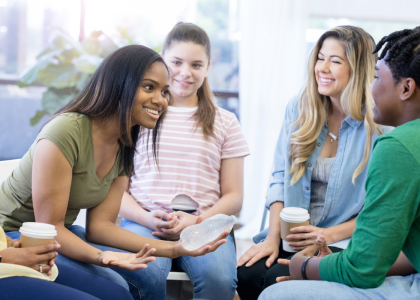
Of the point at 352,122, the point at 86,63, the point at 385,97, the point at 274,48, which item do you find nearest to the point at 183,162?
the point at 352,122

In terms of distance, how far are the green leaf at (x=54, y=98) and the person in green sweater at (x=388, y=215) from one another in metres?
2.72

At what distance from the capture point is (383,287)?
102 cm

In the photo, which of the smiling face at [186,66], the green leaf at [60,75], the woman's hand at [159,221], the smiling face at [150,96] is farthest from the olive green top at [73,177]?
the green leaf at [60,75]

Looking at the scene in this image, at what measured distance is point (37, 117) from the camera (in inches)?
132

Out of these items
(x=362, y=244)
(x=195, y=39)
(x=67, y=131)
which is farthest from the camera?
(x=195, y=39)

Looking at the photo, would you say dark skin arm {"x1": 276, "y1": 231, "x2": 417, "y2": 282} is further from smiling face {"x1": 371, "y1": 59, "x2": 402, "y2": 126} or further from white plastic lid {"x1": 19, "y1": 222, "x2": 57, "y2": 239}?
white plastic lid {"x1": 19, "y1": 222, "x2": 57, "y2": 239}

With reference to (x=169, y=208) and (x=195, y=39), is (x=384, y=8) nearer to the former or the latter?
(x=195, y=39)

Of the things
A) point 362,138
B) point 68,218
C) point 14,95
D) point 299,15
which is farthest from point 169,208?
point 14,95

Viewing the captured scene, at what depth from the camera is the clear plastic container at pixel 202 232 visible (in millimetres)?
1470

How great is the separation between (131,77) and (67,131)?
28cm

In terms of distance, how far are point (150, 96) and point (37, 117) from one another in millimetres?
2234

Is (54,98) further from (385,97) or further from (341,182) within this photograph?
(385,97)

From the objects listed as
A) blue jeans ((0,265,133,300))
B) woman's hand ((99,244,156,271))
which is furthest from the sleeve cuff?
blue jeans ((0,265,133,300))

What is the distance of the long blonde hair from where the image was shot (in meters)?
1.70
